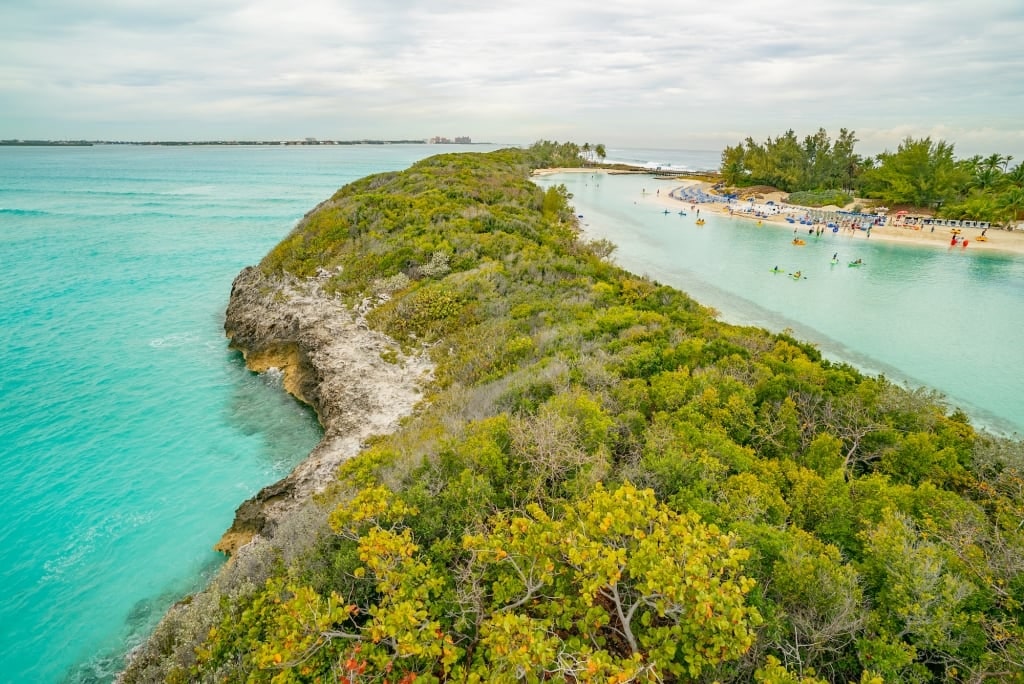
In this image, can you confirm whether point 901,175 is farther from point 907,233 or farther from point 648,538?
point 648,538

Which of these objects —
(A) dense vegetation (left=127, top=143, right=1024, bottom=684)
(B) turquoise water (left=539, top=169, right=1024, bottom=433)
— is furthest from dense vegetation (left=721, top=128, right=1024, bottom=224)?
(A) dense vegetation (left=127, top=143, right=1024, bottom=684)

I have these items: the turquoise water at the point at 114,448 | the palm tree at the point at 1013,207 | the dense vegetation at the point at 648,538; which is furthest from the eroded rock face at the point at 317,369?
the palm tree at the point at 1013,207

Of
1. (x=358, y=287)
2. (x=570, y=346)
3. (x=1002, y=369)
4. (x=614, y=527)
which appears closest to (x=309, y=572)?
(x=614, y=527)

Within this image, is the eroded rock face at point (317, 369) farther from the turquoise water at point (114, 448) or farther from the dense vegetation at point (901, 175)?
the dense vegetation at point (901, 175)

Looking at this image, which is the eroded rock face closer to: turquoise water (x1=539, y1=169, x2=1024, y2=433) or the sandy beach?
turquoise water (x1=539, y1=169, x2=1024, y2=433)

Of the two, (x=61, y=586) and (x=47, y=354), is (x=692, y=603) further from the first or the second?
(x=47, y=354)

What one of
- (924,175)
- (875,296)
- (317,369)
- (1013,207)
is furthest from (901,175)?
(317,369)
